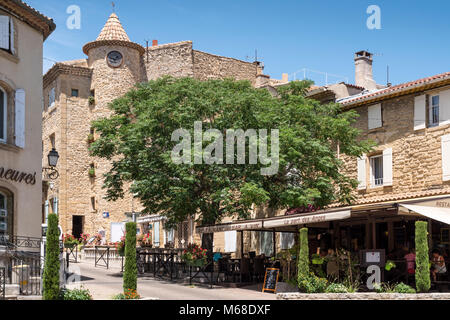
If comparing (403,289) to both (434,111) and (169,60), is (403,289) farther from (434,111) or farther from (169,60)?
(169,60)

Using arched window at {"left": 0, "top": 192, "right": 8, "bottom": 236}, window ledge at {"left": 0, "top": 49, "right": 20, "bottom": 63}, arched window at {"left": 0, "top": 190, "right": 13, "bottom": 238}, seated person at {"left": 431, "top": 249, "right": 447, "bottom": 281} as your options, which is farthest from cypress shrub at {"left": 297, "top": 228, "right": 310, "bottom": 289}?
window ledge at {"left": 0, "top": 49, "right": 20, "bottom": 63}

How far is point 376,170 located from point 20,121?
15.2m

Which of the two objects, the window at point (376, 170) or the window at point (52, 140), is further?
the window at point (52, 140)

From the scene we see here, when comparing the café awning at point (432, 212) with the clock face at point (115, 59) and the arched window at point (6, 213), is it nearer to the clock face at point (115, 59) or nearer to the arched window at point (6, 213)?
the arched window at point (6, 213)

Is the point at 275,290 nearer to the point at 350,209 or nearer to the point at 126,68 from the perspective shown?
the point at 350,209

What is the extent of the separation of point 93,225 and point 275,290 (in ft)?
84.9

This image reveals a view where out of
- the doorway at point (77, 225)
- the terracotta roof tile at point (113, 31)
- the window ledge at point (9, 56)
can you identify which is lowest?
the doorway at point (77, 225)

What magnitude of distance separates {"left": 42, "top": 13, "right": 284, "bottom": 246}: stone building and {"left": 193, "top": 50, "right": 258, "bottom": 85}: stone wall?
68 millimetres

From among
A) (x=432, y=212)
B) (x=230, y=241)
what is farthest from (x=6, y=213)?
(x=230, y=241)

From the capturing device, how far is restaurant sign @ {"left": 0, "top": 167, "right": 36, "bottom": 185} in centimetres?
1806

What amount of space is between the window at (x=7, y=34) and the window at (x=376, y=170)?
15.5m

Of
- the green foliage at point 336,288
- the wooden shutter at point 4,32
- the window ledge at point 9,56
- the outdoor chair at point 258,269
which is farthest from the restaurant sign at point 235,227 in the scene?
the wooden shutter at point 4,32

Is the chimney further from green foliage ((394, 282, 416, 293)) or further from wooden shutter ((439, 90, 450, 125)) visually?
green foliage ((394, 282, 416, 293))

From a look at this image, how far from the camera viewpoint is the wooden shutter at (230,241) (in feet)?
108
